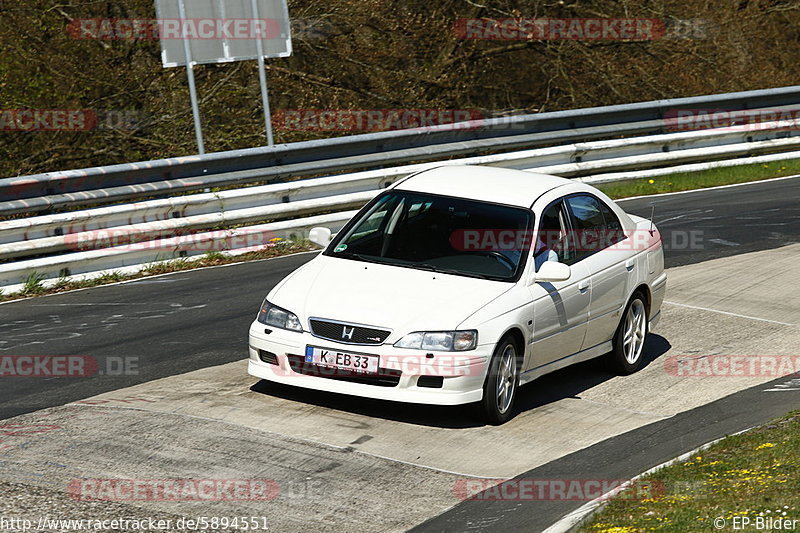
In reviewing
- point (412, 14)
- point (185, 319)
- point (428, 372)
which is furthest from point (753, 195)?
point (428, 372)

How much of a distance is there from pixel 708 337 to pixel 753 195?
24.9 ft

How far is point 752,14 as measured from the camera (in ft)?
88.0

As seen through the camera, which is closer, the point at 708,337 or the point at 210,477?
the point at 210,477

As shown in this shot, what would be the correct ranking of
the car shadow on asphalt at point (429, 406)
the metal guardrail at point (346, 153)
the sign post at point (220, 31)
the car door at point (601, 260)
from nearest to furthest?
the car shadow on asphalt at point (429, 406) < the car door at point (601, 260) < the metal guardrail at point (346, 153) < the sign post at point (220, 31)

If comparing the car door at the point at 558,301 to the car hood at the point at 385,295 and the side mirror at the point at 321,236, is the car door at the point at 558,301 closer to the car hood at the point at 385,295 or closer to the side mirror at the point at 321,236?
the car hood at the point at 385,295

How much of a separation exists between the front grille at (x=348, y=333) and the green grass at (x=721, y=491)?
81.4 inches

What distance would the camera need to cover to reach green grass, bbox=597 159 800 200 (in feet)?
59.7

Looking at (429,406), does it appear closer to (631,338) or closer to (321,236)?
(321,236)

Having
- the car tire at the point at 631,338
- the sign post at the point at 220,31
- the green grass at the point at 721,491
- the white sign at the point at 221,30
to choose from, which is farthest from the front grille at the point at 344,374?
the white sign at the point at 221,30

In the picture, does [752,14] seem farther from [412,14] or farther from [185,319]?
[185,319]

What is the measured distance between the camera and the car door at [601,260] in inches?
377

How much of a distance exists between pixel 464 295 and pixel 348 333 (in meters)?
0.91

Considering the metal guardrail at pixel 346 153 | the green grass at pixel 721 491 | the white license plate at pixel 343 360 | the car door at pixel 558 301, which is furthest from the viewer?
the metal guardrail at pixel 346 153

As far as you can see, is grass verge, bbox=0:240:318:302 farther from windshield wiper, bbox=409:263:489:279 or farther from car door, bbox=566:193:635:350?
car door, bbox=566:193:635:350
